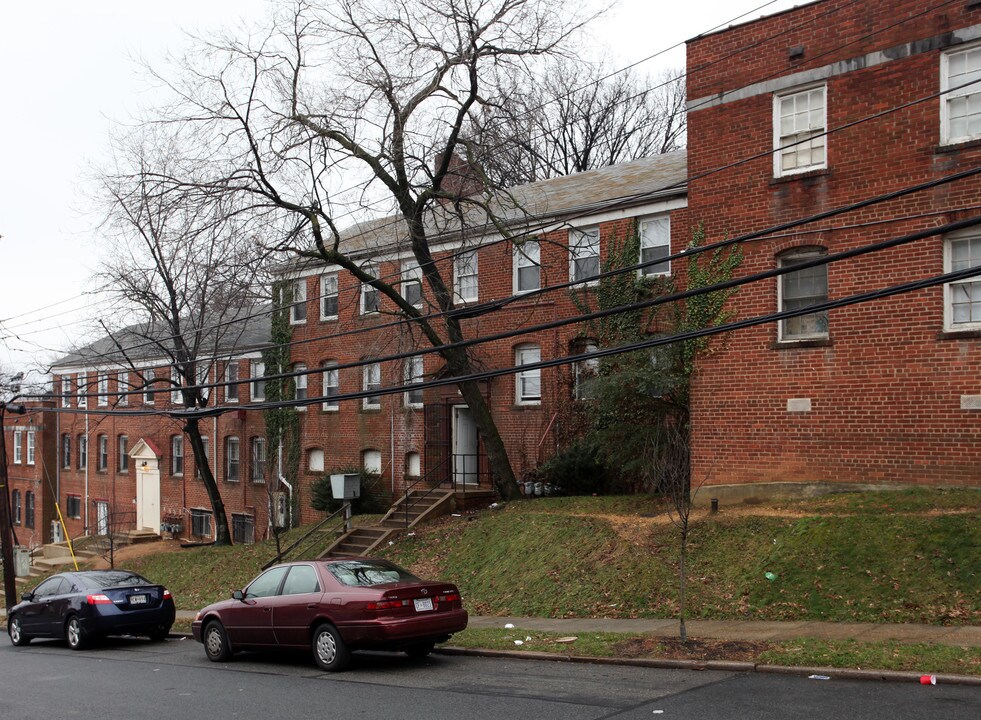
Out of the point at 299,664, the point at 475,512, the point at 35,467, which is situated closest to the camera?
the point at 299,664

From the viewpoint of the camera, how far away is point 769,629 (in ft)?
43.4

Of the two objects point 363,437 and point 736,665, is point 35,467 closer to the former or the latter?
point 363,437

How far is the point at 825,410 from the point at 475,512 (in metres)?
9.98

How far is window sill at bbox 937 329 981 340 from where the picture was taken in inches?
641

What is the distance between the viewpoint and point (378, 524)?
26.1m

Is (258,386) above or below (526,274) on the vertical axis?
below

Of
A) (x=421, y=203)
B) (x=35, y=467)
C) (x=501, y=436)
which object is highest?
(x=421, y=203)

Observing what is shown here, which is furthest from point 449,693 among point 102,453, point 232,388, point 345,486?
point 102,453

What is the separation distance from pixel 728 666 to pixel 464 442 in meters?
18.5

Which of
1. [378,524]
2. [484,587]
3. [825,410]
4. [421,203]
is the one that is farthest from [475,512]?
[825,410]

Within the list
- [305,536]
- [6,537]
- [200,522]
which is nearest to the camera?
[305,536]

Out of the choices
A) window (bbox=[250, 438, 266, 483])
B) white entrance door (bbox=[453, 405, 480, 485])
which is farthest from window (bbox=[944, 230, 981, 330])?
window (bbox=[250, 438, 266, 483])

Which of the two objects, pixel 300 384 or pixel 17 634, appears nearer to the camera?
pixel 17 634

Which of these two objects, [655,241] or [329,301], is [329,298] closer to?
[329,301]
